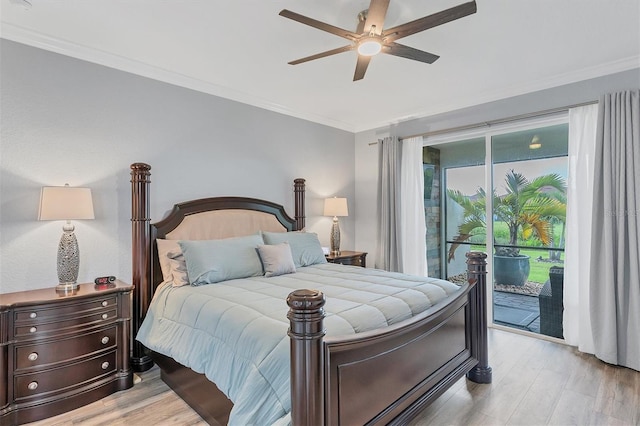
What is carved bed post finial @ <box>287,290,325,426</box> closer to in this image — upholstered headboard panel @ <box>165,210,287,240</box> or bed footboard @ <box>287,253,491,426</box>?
bed footboard @ <box>287,253,491,426</box>

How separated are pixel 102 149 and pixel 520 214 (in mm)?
4278

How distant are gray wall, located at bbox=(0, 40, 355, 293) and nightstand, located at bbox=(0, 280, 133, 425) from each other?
383 mm

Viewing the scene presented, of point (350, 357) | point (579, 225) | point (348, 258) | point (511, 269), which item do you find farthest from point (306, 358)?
point (511, 269)

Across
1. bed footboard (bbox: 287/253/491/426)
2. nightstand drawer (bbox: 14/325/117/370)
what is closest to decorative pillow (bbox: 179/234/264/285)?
nightstand drawer (bbox: 14/325/117/370)

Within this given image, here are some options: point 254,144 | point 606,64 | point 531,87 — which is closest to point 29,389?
point 254,144

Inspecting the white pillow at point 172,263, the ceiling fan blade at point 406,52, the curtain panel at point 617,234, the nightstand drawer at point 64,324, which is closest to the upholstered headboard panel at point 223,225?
the white pillow at point 172,263

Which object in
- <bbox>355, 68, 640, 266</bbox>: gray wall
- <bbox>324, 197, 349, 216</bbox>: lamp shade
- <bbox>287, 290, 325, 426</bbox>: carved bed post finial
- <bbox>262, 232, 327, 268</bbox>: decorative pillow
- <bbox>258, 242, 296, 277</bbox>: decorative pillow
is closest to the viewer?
<bbox>287, 290, 325, 426</bbox>: carved bed post finial

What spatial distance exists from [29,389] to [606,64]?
5262mm

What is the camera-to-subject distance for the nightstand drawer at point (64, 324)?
85.7 inches

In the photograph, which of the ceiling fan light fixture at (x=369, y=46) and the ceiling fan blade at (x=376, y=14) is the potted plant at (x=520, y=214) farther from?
the ceiling fan blade at (x=376, y=14)

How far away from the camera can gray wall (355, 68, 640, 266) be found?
319 cm

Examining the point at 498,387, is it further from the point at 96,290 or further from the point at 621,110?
the point at 96,290

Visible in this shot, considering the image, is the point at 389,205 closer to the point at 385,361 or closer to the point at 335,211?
the point at 335,211

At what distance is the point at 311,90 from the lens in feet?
12.3
